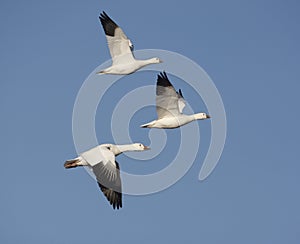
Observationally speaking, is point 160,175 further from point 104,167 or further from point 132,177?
point 104,167

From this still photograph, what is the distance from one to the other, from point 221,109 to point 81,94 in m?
4.32

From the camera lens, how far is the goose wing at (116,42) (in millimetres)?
23844

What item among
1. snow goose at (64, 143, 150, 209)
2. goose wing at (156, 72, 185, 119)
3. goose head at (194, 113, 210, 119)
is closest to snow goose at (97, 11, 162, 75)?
goose wing at (156, 72, 185, 119)

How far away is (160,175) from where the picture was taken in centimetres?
2448

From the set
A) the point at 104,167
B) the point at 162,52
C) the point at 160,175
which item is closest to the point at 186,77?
the point at 162,52

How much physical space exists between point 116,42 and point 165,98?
205 cm

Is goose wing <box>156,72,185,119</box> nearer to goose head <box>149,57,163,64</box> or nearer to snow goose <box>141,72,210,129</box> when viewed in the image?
snow goose <box>141,72,210,129</box>

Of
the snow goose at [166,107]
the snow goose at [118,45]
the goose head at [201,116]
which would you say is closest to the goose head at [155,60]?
the snow goose at [118,45]

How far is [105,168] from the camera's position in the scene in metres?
20.4

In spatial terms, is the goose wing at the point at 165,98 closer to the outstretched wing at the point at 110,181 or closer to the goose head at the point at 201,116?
the goose head at the point at 201,116

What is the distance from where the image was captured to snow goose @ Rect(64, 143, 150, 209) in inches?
802

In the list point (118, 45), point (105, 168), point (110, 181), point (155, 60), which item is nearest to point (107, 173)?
point (105, 168)

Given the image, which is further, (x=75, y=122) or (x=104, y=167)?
(x=75, y=122)

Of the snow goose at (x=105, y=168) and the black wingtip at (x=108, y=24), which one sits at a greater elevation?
the black wingtip at (x=108, y=24)
